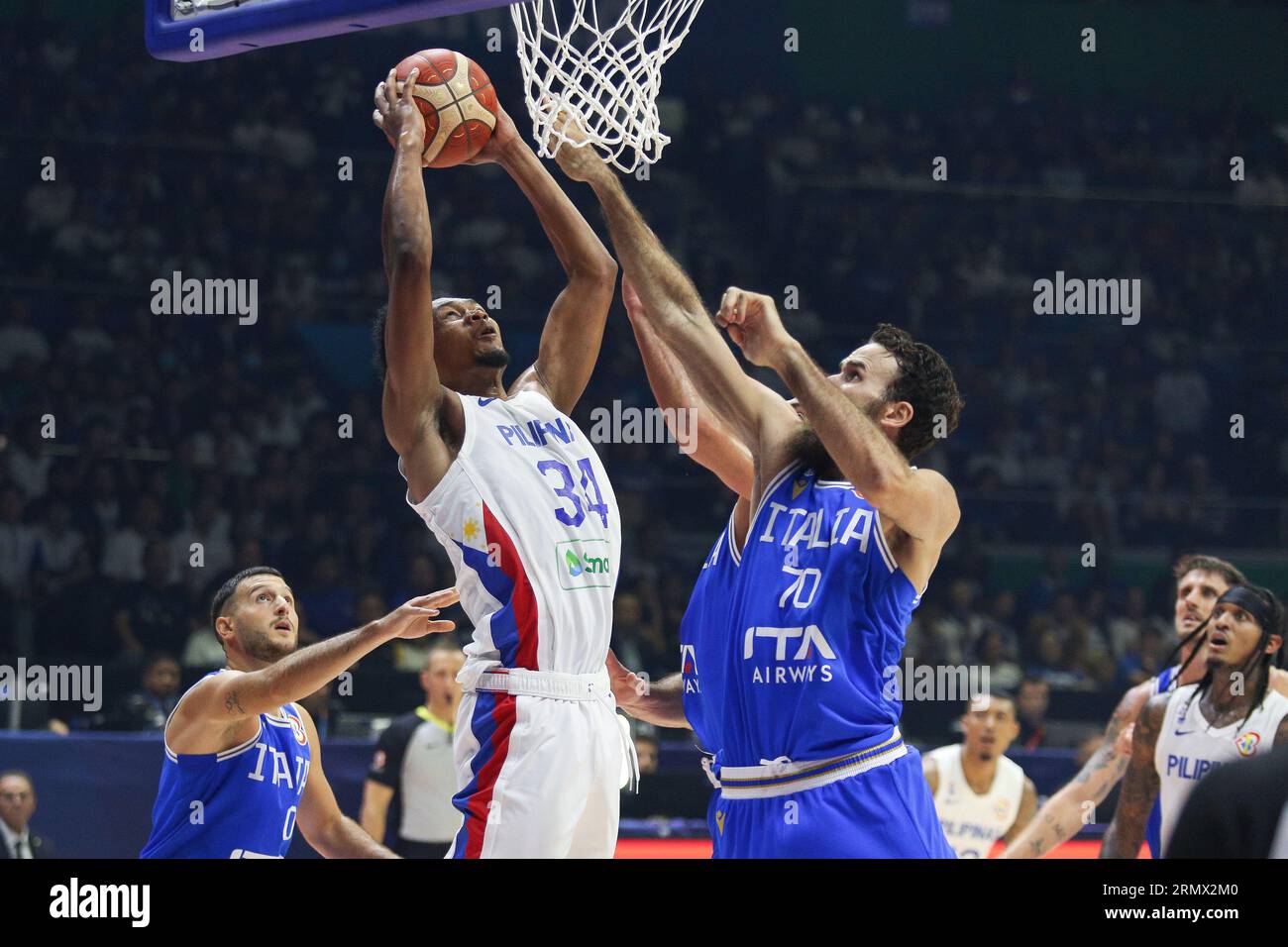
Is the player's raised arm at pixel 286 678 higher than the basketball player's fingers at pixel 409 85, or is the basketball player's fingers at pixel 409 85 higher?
the basketball player's fingers at pixel 409 85

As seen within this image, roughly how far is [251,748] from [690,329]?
2.02 metres

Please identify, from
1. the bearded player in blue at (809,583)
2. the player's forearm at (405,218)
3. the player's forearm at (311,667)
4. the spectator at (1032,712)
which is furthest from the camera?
the spectator at (1032,712)

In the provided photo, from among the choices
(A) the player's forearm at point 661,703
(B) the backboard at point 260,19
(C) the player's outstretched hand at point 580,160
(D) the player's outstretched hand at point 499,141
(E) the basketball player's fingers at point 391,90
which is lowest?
(A) the player's forearm at point 661,703

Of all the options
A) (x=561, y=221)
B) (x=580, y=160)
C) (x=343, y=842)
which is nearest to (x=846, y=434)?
(x=580, y=160)

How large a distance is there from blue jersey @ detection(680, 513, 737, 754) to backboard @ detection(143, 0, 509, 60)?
62.0 inches

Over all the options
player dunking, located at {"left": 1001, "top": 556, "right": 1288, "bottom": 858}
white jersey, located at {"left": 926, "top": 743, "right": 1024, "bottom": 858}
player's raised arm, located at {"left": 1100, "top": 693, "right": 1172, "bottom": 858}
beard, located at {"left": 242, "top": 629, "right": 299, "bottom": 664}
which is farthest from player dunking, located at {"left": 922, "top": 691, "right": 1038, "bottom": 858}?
beard, located at {"left": 242, "top": 629, "right": 299, "bottom": 664}

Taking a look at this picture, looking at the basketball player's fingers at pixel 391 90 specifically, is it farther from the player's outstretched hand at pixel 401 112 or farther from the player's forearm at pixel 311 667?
the player's forearm at pixel 311 667

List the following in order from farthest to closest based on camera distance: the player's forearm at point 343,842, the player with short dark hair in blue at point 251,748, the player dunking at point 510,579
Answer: the player's forearm at point 343,842 < the player with short dark hair in blue at point 251,748 < the player dunking at point 510,579

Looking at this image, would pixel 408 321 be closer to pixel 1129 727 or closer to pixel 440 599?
pixel 440 599

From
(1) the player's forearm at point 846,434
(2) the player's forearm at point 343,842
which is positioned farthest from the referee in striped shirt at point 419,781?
(1) the player's forearm at point 846,434

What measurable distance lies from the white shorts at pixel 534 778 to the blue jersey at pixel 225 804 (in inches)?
41.6

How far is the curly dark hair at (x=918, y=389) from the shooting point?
3.62 m

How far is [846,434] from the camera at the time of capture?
125 inches

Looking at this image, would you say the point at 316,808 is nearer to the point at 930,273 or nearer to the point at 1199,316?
the point at 930,273
